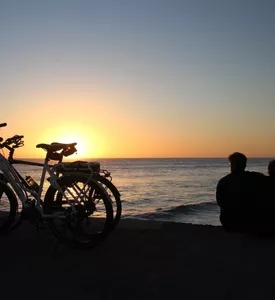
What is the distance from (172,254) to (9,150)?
2.75 m

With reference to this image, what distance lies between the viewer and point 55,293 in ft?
11.0

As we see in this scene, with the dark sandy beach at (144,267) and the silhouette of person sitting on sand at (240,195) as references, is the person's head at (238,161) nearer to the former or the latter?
the silhouette of person sitting on sand at (240,195)

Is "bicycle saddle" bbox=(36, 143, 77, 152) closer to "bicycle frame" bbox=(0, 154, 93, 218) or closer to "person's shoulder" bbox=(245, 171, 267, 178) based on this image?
"bicycle frame" bbox=(0, 154, 93, 218)

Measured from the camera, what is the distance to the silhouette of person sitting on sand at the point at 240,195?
203 inches

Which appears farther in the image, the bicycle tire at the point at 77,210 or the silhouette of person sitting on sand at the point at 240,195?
the silhouette of person sitting on sand at the point at 240,195

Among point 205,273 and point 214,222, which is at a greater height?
point 205,273

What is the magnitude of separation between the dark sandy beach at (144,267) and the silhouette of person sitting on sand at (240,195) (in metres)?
0.22

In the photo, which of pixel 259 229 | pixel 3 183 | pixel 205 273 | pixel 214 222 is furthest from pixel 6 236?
pixel 214 222

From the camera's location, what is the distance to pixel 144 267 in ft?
12.8

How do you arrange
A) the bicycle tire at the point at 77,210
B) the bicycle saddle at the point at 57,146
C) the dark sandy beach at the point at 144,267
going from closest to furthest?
the dark sandy beach at the point at 144,267 < the bicycle tire at the point at 77,210 < the bicycle saddle at the point at 57,146

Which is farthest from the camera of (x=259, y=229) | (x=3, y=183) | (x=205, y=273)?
(x=3, y=183)

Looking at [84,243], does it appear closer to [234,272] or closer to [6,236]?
[6,236]

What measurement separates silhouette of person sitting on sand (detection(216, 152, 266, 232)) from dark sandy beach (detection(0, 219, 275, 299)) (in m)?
0.22

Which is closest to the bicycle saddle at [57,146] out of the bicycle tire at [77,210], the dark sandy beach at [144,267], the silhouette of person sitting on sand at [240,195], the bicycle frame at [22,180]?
the bicycle frame at [22,180]
